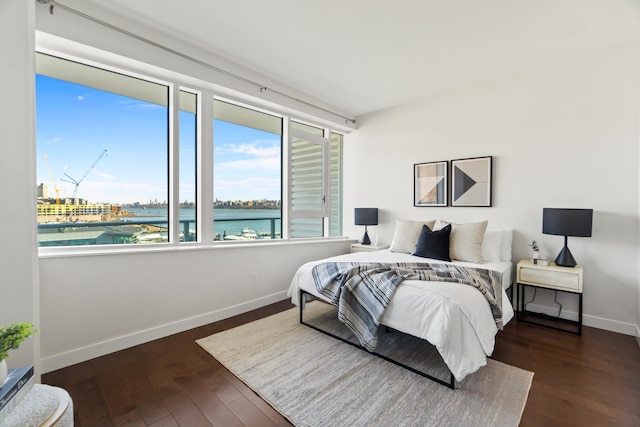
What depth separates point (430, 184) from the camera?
3918 millimetres

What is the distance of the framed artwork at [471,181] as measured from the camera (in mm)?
3455

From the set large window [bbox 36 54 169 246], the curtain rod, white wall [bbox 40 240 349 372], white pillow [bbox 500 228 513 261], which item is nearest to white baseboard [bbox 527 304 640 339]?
white pillow [bbox 500 228 513 261]

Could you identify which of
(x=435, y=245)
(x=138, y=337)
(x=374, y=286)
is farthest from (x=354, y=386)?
(x=138, y=337)

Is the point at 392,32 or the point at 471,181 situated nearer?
the point at 392,32

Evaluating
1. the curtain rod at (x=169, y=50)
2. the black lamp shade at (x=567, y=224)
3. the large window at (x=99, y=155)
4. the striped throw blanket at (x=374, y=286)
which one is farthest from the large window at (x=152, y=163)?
the black lamp shade at (x=567, y=224)

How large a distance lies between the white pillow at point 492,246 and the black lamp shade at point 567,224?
0.44 metres

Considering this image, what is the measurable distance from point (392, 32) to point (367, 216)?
7.98 ft

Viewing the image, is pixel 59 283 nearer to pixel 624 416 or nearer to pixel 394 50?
pixel 394 50

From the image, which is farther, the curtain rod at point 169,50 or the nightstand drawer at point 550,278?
the nightstand drawer at point 550,278

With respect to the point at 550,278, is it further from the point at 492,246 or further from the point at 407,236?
the point at 407,236

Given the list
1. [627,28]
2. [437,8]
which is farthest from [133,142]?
[627,28]

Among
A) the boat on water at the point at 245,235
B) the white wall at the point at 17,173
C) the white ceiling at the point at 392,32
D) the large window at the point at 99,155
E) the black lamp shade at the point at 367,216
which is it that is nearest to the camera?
the white wall at the point at 17,173

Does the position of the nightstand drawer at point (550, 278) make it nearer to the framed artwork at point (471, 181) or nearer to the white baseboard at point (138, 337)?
the framed artwork at point (471, 181)

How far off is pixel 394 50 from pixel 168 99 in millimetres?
2385
